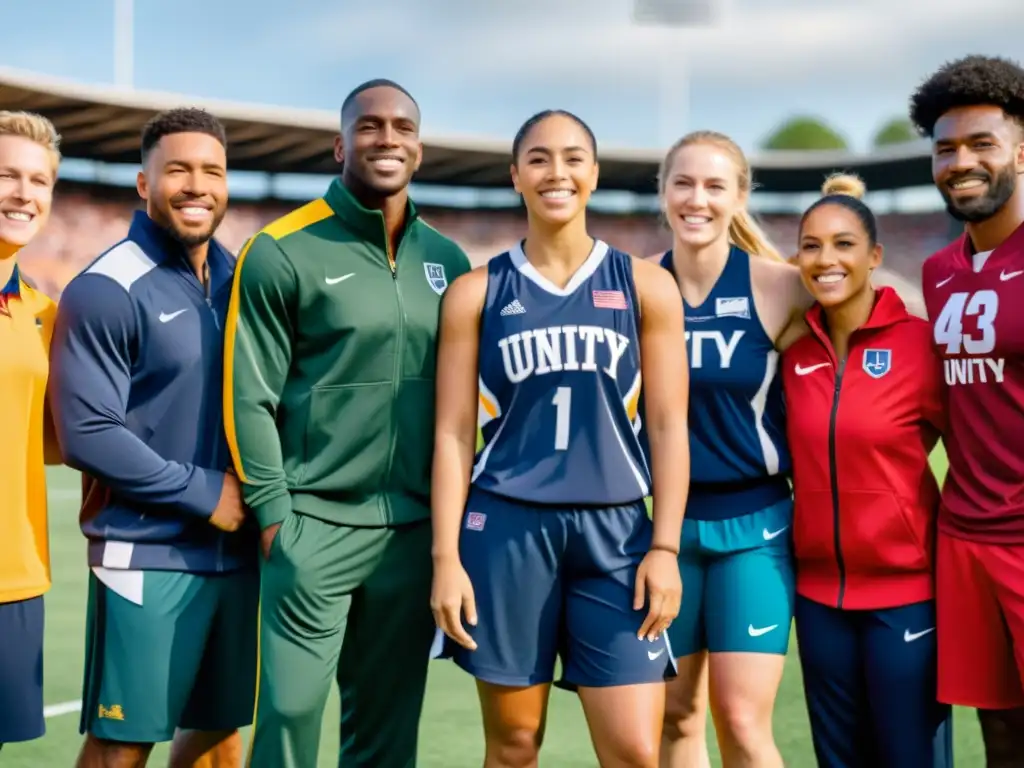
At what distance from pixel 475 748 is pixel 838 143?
4778cm

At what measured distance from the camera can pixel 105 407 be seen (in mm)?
3236

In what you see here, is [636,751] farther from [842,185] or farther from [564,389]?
[842,185]

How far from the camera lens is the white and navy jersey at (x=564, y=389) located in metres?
3.02

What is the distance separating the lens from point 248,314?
128 inches

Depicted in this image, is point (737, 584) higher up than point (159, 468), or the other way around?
point (159, 468)

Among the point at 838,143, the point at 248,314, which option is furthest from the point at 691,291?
the point at 838,143

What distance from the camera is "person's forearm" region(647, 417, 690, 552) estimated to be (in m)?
3.06

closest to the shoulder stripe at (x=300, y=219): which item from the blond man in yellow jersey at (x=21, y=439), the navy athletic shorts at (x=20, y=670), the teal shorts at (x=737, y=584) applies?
the blond man in yellow jersey at (x=21, y=439)

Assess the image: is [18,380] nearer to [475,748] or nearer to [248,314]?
[248,314]

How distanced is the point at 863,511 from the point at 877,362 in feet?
1.44

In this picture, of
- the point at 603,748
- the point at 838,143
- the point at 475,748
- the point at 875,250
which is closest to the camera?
the point at 603,748

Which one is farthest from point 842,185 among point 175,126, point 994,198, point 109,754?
point 109,754

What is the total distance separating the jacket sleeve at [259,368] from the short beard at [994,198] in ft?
6.54

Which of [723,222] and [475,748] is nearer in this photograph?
[723,222]
